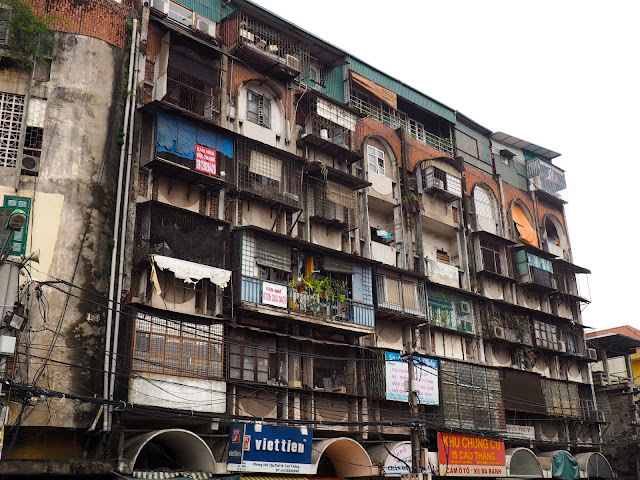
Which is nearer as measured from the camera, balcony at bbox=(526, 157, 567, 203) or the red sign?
the red sign

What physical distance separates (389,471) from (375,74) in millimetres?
19362

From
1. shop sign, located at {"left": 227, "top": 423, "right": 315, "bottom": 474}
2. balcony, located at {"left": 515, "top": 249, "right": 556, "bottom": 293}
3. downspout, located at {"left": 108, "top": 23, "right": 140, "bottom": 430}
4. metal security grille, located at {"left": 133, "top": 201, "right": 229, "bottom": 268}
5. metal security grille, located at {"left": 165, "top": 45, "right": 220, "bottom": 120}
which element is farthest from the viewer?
balcony, located at {"left": 515, "top": 249, "right": 556, "bottom": 293}

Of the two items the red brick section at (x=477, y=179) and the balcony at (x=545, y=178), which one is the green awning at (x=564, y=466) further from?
the balcony at (x=545, y=178)

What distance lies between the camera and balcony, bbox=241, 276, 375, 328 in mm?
26000

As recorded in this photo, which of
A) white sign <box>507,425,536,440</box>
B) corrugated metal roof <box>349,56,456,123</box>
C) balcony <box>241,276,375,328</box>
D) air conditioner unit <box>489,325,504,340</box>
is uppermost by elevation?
corrugated metal roof <box>349,56,456,123</box>

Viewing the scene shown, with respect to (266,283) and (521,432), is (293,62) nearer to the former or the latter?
(266,283)

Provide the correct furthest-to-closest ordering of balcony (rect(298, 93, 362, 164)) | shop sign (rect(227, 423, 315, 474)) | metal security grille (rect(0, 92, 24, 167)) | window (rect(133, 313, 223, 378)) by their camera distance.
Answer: balcony (rect(298, 93, 362, 164)), metal security grille (rect(0, 92, 24, 167)), shop sign (rect(227, 423, 315, 474)), window (rect(133, 313, 223, 378))

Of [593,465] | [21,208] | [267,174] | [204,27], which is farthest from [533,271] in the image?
[21,208]

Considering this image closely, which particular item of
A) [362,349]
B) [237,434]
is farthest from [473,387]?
[237,434]

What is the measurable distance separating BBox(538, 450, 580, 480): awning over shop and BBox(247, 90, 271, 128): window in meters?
21.1

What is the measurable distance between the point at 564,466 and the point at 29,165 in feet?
92.0

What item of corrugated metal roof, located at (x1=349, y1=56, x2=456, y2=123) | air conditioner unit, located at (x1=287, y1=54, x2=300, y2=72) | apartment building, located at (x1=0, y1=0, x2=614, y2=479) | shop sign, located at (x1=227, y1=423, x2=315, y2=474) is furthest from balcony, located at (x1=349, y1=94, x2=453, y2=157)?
shop sign, located at (x1=227, y1=423, x2=315, y2=474)

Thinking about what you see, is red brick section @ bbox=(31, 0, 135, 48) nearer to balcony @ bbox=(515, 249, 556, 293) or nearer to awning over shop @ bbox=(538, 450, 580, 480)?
balcony @ bbox=(515, 249, 556, 293)

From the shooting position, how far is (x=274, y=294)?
26516 mm
